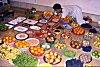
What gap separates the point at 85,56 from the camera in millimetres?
1802

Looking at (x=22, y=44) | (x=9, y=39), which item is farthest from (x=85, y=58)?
(x=9, y=39)

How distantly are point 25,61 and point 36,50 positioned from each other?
23cm

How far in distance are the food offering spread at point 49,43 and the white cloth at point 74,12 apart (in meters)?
0.06

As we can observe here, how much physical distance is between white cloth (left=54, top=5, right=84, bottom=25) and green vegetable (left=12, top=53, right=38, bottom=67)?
1.08m

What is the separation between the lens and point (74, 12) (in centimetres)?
261

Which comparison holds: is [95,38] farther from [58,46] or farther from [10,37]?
[10,37]

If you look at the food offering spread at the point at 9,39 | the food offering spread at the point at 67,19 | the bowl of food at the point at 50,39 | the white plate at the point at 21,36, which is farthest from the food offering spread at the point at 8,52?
the food offering spread at the point at 67,19

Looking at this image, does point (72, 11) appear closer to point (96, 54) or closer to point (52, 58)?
point (96, 54)

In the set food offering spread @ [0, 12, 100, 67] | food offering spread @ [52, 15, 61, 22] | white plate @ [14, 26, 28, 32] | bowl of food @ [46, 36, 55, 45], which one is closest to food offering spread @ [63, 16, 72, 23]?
food offering spread @ [0, 12, 100, 67]

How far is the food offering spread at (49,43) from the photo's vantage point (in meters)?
1.72

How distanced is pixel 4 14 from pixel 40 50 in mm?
1112

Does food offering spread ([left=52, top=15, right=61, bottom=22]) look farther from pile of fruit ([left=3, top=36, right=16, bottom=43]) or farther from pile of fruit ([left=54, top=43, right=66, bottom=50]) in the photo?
pile of fruit ([left=3, top=36, right=16, bottom=43])

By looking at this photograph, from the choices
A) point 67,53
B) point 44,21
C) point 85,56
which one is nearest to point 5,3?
point 44,21

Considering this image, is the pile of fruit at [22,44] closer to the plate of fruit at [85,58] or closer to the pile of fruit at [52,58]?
the pile of fruit at [52,58]
